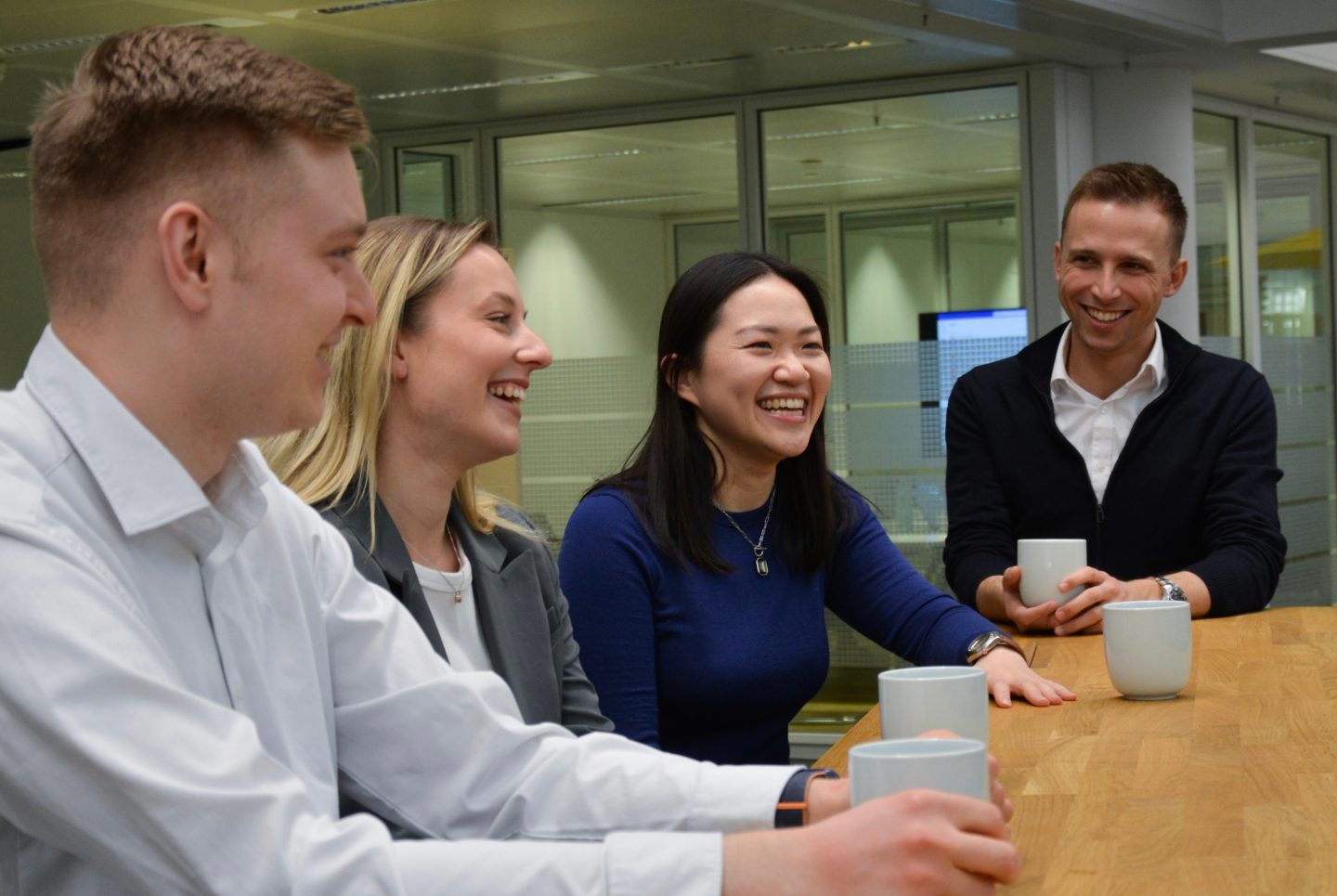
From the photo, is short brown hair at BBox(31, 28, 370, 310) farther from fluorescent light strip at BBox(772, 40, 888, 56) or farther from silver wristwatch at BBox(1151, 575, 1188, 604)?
fluorescent light strip at BBox(772, 40, 888, 56)

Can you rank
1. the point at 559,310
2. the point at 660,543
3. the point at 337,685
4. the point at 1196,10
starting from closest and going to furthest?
the point at 337,685, the point at 660,543, the point at 1196,10, the point at 559,310

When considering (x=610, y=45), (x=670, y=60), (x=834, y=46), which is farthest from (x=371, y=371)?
(x=670, y=60)

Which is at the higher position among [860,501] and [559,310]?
[559,310]

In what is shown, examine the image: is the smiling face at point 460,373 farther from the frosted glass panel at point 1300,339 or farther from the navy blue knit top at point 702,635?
the frosted glass panel at point 1300,339

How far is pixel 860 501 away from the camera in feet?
8.98

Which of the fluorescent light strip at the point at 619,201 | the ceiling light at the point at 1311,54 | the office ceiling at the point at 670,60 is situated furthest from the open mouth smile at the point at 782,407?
the fluorescent light strip at the point at 619,201

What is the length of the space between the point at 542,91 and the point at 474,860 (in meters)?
5.57

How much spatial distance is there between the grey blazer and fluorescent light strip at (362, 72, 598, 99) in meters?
4.20

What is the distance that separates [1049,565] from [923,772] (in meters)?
1.56

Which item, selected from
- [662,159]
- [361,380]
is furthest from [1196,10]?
[361,380]

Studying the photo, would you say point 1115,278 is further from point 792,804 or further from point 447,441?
point 792,804

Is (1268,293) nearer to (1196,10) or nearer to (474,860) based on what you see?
(1196,10)

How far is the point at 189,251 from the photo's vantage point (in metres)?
1.15

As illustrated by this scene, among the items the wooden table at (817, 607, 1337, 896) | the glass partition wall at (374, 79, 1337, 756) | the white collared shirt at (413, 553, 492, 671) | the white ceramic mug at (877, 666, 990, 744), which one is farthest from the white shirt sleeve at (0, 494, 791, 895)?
the glass partition wall at (374, 79, 1337, 756)
